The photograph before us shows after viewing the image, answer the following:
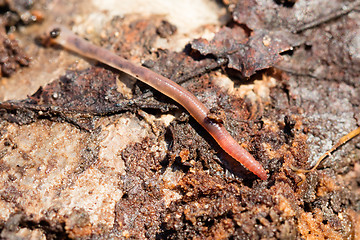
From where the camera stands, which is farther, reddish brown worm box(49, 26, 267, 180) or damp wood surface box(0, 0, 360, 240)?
reddish brown worm box(49, 26, 267, 180)

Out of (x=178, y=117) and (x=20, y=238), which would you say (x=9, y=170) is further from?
(x=178, y=117)

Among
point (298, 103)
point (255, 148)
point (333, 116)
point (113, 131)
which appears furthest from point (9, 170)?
point (333, 116)

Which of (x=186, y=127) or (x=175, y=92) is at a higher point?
(x=175, y=92)

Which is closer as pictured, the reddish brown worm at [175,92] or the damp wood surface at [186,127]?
the damp wood surface at [186,127]
